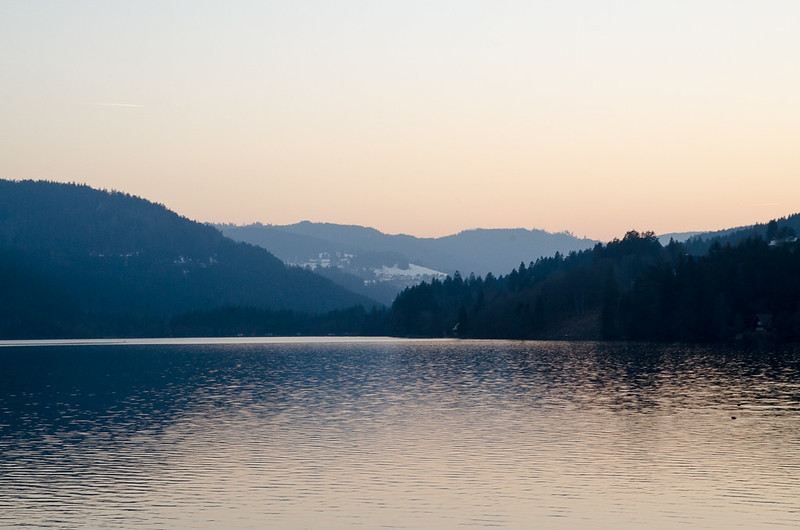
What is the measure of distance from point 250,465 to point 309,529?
16.0 metres

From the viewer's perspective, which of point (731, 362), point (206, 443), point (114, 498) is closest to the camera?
point (114, 498)

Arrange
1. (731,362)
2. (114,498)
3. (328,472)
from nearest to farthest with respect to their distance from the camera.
Result: 1. (114,498)
2. (328,472)
3. (731,362)

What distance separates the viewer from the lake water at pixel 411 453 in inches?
1613

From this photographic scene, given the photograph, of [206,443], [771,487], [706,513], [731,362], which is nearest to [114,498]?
[206,443]

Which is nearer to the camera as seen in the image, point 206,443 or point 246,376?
point 206,443

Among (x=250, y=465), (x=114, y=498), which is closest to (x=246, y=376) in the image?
(x=250, y=465)

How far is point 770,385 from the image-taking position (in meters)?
96.4

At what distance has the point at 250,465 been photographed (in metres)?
53.1

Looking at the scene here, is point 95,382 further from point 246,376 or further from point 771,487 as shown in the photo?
point 771,487

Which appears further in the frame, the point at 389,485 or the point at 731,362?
the point at 731,362

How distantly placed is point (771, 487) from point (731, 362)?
299 ft

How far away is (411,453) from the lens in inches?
2242

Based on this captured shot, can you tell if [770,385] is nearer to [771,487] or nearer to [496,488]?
[771,487]

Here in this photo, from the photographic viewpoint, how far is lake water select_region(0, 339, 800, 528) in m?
41.0
